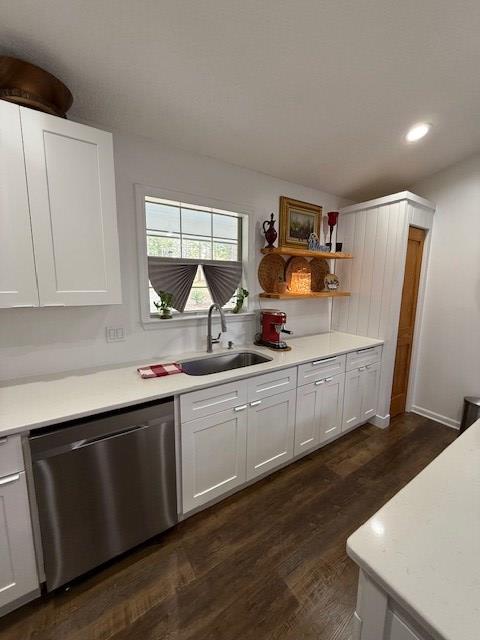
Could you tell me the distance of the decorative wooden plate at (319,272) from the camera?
3043mm

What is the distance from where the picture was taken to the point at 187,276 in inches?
86.8

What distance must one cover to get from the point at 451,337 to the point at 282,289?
1.88 metres

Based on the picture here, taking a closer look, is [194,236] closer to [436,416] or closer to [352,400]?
[352,400]

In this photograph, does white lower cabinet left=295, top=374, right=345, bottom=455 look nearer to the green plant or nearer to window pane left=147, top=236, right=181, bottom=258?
the green plant

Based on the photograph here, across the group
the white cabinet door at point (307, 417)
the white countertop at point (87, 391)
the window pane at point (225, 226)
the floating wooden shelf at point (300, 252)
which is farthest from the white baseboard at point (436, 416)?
the window pane at point (225, 226)

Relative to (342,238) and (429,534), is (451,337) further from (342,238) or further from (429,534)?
(429,534)

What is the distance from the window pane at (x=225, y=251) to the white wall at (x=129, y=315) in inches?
6.8

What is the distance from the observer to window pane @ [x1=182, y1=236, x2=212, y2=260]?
7.25ft

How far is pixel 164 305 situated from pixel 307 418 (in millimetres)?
1428

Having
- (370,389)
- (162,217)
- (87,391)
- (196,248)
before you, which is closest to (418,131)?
(196,248)

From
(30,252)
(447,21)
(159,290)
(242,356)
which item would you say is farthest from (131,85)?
(242,356)

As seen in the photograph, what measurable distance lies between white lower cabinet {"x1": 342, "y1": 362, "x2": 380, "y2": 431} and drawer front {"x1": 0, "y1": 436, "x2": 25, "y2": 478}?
2285mm

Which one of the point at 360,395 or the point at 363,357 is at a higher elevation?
the point at 363,357

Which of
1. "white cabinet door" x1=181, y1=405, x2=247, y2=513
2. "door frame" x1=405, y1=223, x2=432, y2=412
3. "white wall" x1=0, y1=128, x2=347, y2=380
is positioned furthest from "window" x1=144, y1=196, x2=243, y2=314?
"door frame" x1=405, y1=223, x2=432, y2=412
